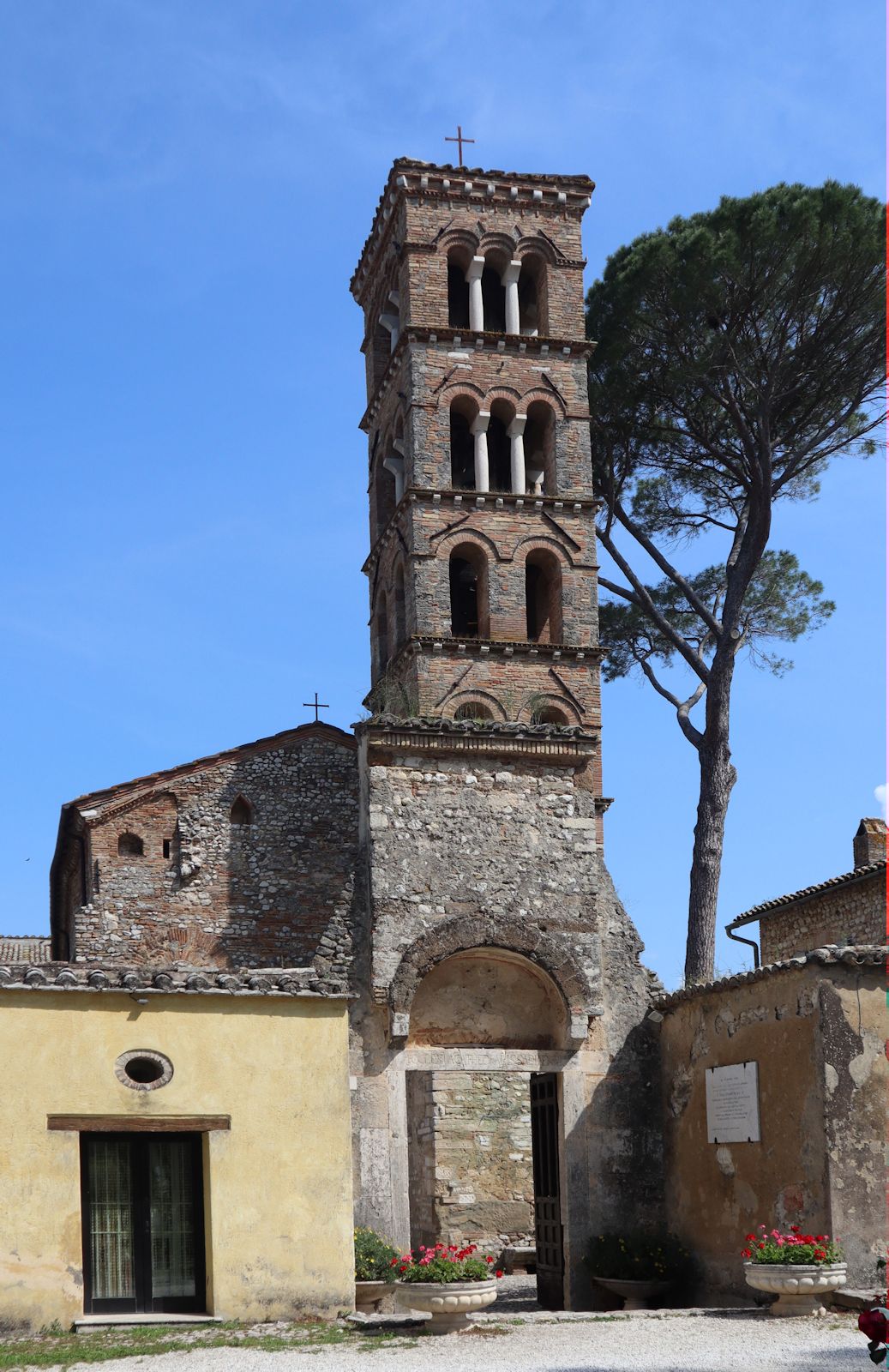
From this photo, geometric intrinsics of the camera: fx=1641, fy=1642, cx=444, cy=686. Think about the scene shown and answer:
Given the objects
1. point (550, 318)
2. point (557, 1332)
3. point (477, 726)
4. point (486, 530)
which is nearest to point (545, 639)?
point (486, 530)

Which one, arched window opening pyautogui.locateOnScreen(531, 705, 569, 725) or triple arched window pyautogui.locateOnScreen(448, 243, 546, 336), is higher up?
triple arched window pyautogui.locateOnScreen(448, 243, 546, 336)

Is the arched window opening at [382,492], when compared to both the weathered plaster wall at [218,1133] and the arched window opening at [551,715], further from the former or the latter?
the weathered plaster wall at [218,1133]

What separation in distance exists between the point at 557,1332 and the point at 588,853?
576 centimetres

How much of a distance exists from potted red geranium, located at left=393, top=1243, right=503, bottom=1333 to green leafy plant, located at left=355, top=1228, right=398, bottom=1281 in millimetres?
1102

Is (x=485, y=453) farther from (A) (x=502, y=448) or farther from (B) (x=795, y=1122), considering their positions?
(B) (x=795, y=1122)

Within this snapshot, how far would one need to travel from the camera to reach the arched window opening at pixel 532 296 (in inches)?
1225

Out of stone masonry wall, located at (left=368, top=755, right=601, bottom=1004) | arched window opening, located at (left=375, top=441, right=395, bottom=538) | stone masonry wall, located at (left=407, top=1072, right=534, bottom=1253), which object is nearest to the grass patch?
stone masonry wall, located at (left=368, top=755, right=601, bottom=1004)

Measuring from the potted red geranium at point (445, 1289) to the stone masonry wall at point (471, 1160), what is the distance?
10.5 meters

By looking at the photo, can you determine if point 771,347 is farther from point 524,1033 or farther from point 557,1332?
point 557,1332

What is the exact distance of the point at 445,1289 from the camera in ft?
47.0

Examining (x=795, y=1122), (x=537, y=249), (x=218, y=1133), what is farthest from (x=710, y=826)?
(x=218, y=1133)

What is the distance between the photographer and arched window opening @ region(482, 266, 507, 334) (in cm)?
3133

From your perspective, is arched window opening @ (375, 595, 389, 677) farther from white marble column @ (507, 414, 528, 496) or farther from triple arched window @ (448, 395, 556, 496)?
white marble column @ (507, 414, 528, 496)

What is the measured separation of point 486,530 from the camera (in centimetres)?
2953
